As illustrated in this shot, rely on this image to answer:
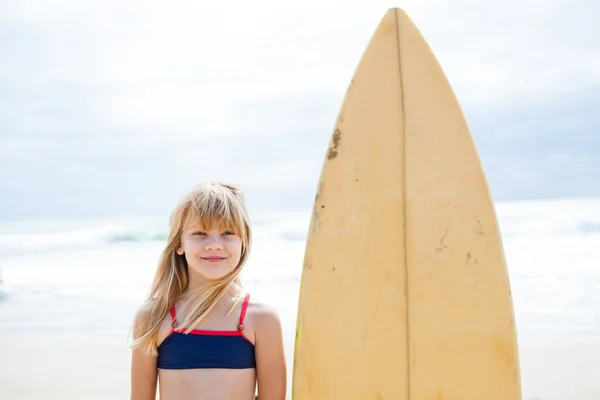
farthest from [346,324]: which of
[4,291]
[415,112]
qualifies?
[4,291]

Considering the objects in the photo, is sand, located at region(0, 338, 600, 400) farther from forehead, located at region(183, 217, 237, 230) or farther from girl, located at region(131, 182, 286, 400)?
forehead, located at region(183, 217, 237, 230)

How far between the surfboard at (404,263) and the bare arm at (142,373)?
51 cm

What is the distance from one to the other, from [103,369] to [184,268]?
9.78 ft

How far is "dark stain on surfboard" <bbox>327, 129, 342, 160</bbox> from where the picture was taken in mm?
2268

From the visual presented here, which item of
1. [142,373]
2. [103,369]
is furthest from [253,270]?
[142,373]

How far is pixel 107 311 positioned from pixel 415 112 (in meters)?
5.78

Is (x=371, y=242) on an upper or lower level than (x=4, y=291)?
upper

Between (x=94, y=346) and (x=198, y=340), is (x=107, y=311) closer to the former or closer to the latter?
(x=94, y=346)

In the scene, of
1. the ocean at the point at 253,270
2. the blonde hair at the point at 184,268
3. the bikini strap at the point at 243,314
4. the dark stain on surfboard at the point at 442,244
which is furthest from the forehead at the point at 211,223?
the ocean at the point at 253,270

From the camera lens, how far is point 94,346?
5355 mm

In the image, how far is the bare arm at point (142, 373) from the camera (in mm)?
1986

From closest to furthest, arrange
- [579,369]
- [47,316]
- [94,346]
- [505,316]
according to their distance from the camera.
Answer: [505,316], [579,369], [94,346], [47,316]

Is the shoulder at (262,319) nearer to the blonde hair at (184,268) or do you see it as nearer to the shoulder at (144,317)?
the blonde hair at (184,268)

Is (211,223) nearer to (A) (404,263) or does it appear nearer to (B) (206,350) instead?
(B) (206,350)
